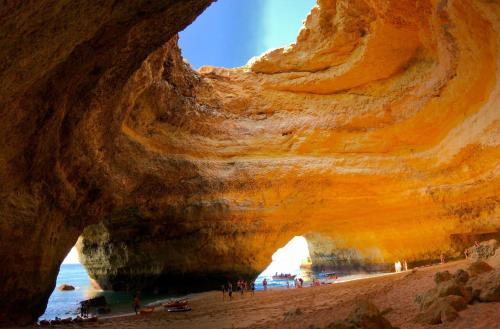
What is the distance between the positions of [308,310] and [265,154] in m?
9.69

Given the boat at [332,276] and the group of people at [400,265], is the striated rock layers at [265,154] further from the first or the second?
the boat at [332,276]

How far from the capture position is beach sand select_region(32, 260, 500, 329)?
6.02 metres

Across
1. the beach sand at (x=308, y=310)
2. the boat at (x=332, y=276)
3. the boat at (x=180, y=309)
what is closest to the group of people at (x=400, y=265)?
the boat at (x=332, y=276)

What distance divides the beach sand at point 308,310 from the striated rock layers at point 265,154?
11.2 ft

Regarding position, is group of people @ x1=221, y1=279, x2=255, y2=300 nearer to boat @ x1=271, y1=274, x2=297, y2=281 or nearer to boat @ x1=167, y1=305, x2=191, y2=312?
boat @ x1=167, y1=305, x2=191, y2=312

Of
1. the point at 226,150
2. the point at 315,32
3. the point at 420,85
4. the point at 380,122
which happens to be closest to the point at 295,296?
the point at 226,150

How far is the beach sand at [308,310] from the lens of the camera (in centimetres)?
602

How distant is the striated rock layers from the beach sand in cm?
343

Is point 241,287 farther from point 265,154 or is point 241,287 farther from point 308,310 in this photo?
point 308,310

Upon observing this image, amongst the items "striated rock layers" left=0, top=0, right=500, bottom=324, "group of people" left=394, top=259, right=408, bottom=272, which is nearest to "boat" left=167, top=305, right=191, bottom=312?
"striated rock layers" left=0, top=0, right=500, bottom=324

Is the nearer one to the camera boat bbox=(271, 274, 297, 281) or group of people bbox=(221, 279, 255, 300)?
group of people bbox=(221, 279, 255, 300)

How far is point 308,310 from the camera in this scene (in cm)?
979

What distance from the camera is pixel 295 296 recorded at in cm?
1325

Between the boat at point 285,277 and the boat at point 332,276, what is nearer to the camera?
the boat at point 332,276
